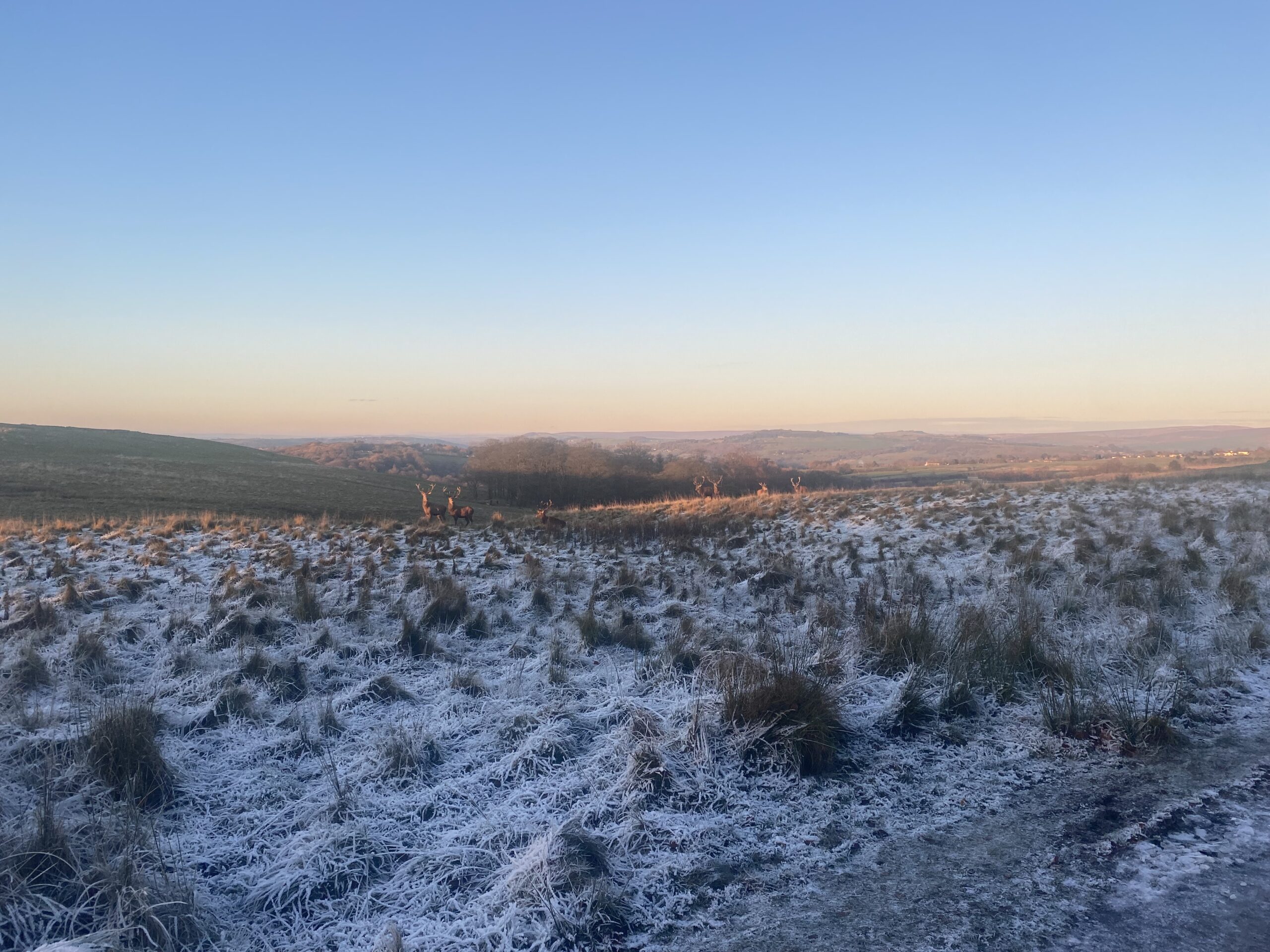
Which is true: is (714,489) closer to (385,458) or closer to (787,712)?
(787,712)

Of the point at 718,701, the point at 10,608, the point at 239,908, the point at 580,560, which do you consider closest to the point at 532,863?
the point at 239,908

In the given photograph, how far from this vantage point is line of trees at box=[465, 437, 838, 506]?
5056 cm

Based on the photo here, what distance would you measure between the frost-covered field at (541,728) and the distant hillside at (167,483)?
18.1 m

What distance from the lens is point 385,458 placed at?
3167 inches

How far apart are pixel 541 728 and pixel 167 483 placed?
3820 centimetres

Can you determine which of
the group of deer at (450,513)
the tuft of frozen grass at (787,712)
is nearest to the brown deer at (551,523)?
the group of deer at (450,513)

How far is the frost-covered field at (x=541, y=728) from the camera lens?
3.54 m

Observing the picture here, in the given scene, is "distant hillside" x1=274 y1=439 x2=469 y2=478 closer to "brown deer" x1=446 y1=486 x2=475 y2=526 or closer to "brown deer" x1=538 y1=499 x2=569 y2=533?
"brown deer" x1=446 y1=486 x2=475 y2=526

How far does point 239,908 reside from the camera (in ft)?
11.7

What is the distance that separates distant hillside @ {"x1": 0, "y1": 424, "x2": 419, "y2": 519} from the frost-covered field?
59.4ft

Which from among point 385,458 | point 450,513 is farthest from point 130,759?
point 385,458

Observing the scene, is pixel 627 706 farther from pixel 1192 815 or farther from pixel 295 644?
pixel 295 644

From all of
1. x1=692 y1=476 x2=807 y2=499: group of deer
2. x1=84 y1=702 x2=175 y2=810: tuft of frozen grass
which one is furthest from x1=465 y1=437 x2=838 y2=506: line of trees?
x1=84 y1=702 x2=175 y2=810: tuft of frozen grass

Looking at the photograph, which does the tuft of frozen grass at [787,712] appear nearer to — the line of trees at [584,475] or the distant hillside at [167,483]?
the distant hillside at [167,483]
